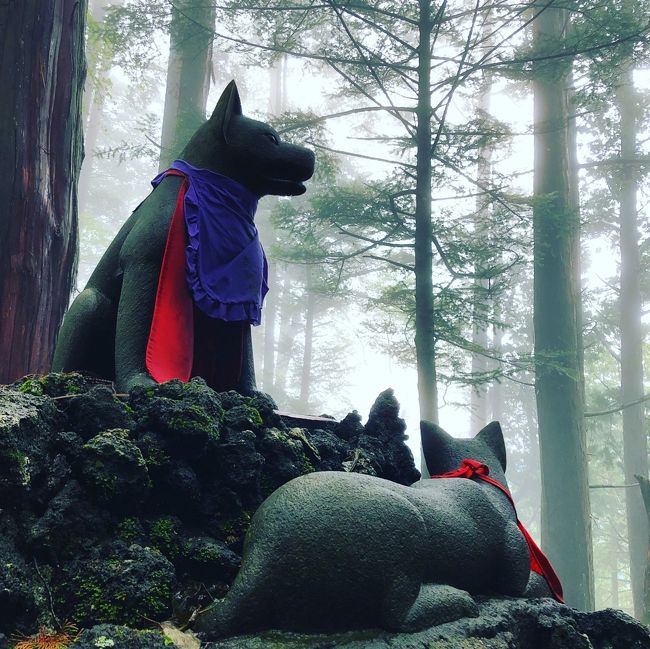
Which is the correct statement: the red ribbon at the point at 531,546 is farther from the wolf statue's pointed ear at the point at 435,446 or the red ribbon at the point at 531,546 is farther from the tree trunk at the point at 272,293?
the tree trunk at the point at 272,293

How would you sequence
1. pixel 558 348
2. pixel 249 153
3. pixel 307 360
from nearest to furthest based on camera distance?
pixel 249 153, pixel 558 348, pixel 307 360

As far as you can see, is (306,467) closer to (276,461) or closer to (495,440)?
(276,461)

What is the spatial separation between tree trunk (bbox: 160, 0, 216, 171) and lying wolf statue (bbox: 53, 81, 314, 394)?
22.8ft

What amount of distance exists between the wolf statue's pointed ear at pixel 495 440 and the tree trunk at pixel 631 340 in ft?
49.1

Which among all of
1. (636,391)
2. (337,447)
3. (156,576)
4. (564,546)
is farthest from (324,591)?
(636,391)

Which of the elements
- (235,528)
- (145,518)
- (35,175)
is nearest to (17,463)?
(145,518)

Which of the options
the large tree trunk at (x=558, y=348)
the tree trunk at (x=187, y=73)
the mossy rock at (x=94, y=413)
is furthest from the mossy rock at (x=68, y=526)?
the large tree trunk at (x=558, y=348)

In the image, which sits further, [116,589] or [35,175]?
[35,175]

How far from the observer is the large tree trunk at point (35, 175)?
15.8 feet

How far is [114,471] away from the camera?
217 cm

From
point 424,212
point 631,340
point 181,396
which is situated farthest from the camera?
point 631,340

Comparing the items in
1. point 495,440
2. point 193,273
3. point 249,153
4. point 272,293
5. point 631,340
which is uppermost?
point 272,293

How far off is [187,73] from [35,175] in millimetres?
6726

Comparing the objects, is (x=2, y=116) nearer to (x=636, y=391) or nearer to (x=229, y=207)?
(x=229, y=207)
